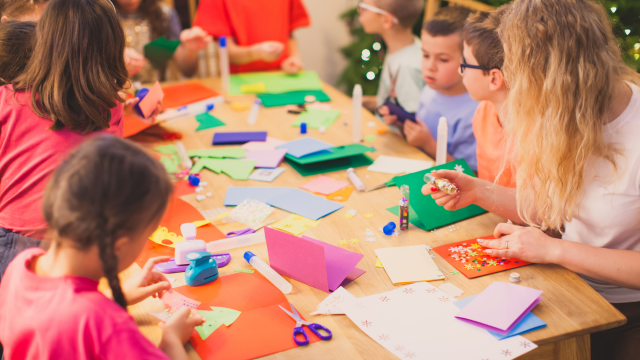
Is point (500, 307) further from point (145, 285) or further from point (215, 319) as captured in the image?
point (145, 285)

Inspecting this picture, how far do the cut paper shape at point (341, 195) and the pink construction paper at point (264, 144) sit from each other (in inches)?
15.6

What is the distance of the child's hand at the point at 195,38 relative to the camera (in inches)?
95.0

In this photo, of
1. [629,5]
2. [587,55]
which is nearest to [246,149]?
[587,55]

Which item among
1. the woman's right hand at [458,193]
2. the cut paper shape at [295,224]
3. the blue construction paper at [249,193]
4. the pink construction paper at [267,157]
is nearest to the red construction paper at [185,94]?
the pink construction paper at [267,157]

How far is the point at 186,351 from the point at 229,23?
210cm

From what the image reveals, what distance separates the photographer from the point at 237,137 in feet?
6.04

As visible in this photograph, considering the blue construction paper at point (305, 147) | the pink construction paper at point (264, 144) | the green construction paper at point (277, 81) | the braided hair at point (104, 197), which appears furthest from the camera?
the green construction paper at point (277, 81)

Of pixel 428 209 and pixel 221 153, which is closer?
pixel 428 209

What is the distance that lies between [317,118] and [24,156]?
1.11 metres

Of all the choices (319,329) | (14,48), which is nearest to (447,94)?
(319,329)

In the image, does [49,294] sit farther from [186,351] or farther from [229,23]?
[229,23]

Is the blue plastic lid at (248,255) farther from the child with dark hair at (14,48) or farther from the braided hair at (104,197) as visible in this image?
the child with dark hair at (14,48)

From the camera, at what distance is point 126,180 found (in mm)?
721

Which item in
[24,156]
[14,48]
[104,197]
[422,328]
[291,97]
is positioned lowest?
[422,328]
